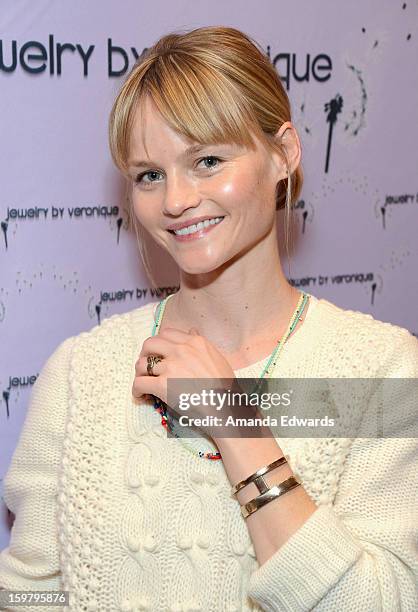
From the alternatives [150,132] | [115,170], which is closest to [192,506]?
[150,132]

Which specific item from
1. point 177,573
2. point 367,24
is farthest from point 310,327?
point 367,24

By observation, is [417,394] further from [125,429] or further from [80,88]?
[80,88]

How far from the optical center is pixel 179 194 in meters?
1.36

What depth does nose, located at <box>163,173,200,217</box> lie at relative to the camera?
53.4 inches

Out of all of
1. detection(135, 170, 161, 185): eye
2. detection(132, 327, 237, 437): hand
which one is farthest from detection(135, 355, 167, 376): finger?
detection(135, 170, 161, 185): eye

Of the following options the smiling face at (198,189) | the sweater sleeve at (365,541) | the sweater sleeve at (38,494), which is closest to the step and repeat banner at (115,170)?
the sweater sleeve at (38,494)

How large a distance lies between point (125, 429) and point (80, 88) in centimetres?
71

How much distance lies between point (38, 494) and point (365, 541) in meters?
0.56

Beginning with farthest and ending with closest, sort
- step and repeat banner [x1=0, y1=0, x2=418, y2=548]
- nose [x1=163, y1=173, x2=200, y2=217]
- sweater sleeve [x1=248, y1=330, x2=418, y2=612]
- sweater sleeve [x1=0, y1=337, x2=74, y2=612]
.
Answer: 1. step and repeat banner [x1=0, y1=0, x2=418, y2=548]
2. sweater sleeve [x1=0, y1=337, x2=74, y2=612]
3. nose [x1=163, y1=173, x2=200, y2=217]
4. sweater sleeve [x1=248, y1=330, x2=418, y2=612]

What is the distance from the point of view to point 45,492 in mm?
1498

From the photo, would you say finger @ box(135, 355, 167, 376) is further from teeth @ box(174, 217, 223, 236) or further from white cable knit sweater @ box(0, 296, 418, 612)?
teeth @ box(174, 217, 223, 236)

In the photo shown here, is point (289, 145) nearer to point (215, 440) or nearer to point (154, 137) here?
point (154, 137)

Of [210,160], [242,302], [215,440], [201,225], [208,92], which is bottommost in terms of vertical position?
[215,440]

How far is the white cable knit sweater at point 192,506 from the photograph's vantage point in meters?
1.27
